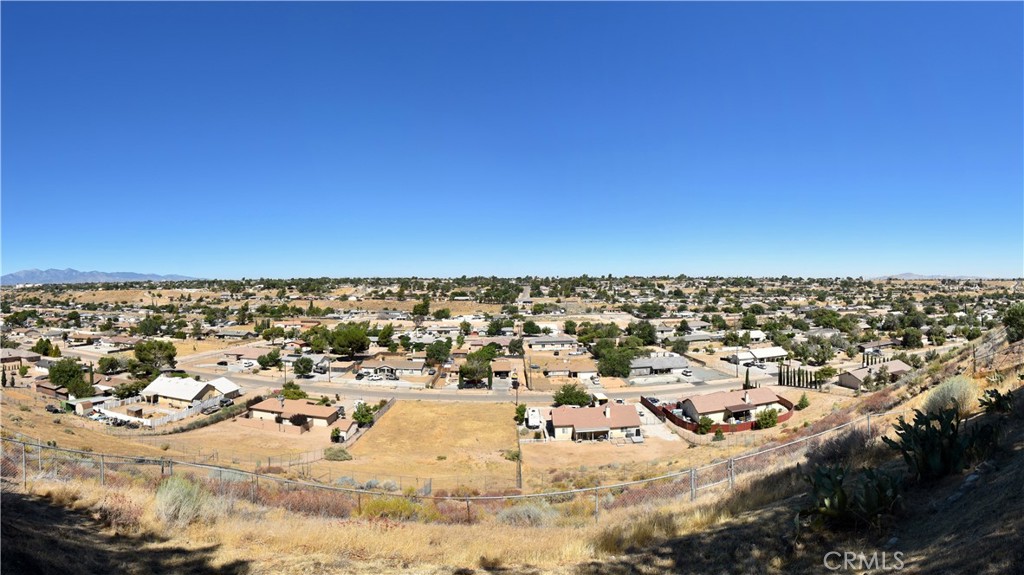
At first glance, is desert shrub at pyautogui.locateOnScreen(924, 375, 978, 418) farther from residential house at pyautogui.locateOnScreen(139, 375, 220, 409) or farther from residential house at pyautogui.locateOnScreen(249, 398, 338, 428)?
residential house at pyautogui.locateOnScreen(139, 375, 220, 409)

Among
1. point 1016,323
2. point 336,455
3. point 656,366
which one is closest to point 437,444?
point 336,455

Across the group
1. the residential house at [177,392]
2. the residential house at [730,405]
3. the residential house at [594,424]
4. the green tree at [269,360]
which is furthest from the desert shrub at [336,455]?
the green tree at [269,360]

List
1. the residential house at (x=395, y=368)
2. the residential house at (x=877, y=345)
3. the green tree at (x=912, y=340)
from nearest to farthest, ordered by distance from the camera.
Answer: the residential house at (x=395, y=368)
the residential house at (x=877, y=345)
the green tree at (x=912, y=340)

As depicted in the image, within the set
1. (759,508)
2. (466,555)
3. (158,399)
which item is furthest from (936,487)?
(158,399)

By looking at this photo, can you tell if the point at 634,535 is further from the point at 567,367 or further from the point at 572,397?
the point at 567,367

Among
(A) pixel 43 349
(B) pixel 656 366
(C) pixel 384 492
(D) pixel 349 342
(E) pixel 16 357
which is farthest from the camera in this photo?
(D) pixel 349 342

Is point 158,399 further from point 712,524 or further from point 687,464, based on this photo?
point 712,524

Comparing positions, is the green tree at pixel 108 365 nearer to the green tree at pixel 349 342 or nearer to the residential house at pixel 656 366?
the green tree at pixel 349 342
